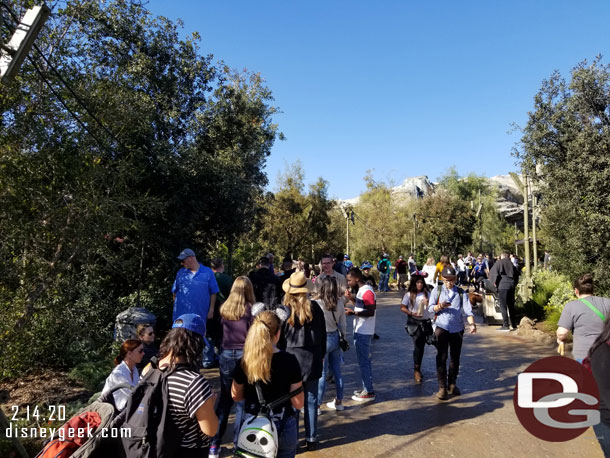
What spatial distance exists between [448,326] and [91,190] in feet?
17.8

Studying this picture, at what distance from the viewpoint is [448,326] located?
240 inches

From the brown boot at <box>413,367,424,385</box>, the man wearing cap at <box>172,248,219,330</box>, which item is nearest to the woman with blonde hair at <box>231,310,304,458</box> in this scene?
the man wearing cap at <box>172,248,219,330</box>

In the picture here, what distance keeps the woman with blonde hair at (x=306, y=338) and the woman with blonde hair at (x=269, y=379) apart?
41.7 inches

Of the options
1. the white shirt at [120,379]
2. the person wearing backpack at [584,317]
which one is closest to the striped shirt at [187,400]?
the white shirt at [120,379]

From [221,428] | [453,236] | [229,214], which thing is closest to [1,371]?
[221,428]

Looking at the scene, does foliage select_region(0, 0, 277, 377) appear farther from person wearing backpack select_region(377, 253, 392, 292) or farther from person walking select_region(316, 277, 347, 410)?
person wearing backpack select_region(377, 253, 392, 292)

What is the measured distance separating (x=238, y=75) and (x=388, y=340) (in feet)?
32.8

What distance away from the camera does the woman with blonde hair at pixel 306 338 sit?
4.34m

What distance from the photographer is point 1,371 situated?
5.45 m

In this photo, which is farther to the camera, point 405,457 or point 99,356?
point 99,356

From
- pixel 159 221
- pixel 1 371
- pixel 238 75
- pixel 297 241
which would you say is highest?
pixel 238 75

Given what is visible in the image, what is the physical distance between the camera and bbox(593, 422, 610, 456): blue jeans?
4576mm

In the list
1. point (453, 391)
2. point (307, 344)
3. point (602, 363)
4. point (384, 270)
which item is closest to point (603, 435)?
point (453, 391)

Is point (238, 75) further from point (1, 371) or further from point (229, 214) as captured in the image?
point (1, 371)
